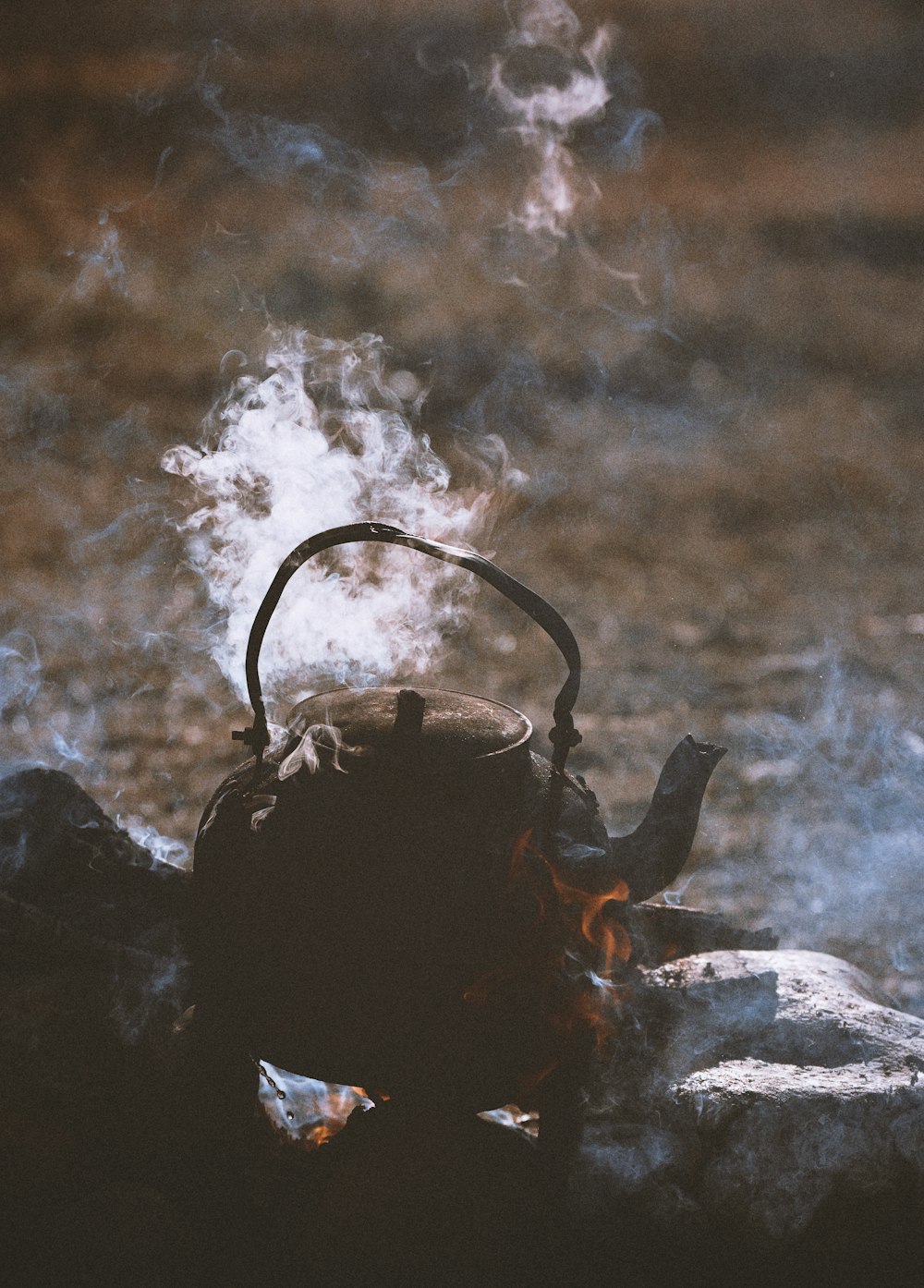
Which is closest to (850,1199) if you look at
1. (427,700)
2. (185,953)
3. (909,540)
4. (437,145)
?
(427,700)

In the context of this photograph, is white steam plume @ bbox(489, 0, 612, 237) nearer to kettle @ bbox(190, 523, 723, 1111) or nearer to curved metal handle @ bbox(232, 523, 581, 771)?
curved metal handle @ bbox(232, 523, 581, 771)

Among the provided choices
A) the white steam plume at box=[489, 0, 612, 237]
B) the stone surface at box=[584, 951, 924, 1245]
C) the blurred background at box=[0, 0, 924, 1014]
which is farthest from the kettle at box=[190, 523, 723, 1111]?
the white steam plume at box=[489, 0, 612, 237]

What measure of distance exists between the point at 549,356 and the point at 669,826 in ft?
32.8

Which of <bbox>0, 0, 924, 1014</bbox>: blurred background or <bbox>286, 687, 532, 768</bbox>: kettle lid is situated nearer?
<bbox>286, 687, 532, 768</bbox>: kettle lid

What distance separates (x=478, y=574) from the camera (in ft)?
8.36

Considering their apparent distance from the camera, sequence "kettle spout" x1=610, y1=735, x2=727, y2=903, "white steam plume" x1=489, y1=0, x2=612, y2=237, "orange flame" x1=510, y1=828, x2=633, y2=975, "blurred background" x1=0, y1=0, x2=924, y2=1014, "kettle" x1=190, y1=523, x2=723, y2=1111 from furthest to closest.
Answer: "white steam plume" x1=489, y1=0, x2=612, y2=237 → "blurred background" x1=0, y1=0, x2=924, y2=1014 → "kettle spout" x1=610, y1=735, x2=727, y2=903 → "orange flame" x1=510, y1=828, x2=633, y2=975 → "kettle" x1=190, y1=523, x2=723, y2=1111

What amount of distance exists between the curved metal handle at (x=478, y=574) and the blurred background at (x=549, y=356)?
1.89m

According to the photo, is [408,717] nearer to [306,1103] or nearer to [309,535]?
[306,1103]

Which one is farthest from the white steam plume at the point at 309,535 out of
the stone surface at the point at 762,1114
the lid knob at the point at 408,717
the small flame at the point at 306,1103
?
the stone surface at the point at 762,1114

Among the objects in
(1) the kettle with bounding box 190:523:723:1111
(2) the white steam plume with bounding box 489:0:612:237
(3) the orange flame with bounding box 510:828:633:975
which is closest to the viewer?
(1) the kettle with bounding box 190:523:723:1111

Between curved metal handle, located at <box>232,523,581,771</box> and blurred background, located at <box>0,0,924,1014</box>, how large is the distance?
1.89 meters

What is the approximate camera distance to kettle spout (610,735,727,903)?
308 centimetres

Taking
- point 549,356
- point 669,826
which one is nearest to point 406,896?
point 669,826

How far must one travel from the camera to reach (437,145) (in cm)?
1356
